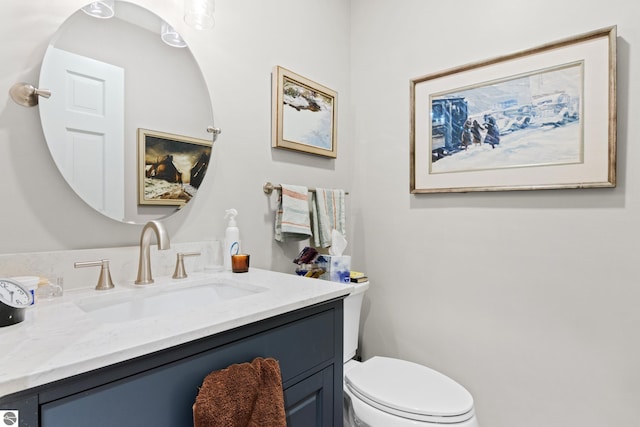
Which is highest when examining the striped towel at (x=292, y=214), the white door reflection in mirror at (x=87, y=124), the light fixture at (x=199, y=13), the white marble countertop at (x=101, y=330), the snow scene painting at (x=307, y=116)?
the light fixture at (x=199, y=13)

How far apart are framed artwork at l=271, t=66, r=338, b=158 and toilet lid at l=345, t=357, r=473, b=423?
1.03 metres

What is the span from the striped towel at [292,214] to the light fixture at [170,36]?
25.5 inches

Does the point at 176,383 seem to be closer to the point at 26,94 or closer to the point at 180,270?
the point at 180,270

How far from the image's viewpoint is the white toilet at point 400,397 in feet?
3.74

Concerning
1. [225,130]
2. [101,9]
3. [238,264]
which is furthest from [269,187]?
[101,9]

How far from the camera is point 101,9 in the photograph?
1015 mm

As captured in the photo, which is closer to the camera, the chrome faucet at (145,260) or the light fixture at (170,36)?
the chrome faucet at (145,260)

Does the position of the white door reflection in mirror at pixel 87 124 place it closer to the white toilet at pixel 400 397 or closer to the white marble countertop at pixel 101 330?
the white marble countertop at pixel 101 330

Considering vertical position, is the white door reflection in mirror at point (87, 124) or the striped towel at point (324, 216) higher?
the white door reflection in mirror at point (87, 124)

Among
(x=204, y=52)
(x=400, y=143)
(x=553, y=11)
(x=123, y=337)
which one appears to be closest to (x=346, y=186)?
(x=400, y=143)

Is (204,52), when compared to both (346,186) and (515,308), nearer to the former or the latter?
(346,186)

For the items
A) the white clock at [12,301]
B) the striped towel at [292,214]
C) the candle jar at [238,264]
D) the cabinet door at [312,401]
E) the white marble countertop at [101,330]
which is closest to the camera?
the white marble countertop at [101,330]

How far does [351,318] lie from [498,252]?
71 cm

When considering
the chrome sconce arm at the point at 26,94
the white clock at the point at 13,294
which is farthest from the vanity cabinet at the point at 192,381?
the chrome sconce arm at the point at 26,94
